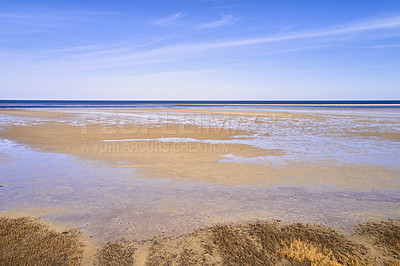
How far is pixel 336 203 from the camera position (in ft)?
20.0

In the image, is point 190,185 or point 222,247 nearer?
point 222,247

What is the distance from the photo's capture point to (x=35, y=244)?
14.0 feet

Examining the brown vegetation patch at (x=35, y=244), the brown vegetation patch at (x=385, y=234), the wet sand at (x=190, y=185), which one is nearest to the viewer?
the brown vegetation patch at (x=35, y=244)

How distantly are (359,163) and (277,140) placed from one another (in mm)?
5643

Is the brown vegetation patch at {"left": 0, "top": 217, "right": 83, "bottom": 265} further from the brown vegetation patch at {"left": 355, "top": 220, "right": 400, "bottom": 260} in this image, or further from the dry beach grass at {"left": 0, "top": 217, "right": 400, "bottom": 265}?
the brown vegetation patch at {"left": 355, "top": 220, "right": 400, "bottom": 260}

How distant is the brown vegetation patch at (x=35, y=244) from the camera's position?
12.7ft

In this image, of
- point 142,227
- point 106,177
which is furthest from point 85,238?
point 106,177

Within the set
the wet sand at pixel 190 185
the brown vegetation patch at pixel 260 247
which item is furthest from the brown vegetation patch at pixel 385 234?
the brown vegetation patch at pixel 260 247

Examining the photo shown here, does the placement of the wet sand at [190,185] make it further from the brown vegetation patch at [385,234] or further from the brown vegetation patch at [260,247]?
the brown vegetation patch at [260,247]

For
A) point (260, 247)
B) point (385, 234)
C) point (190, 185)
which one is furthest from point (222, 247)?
point (190, 185)

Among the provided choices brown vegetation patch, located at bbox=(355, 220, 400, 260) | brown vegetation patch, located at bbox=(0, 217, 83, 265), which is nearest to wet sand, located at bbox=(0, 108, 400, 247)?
brown vegetation patch, located at bbox=(355, 220, 400, 260)

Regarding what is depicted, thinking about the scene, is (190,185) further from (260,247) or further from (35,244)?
(35,244)

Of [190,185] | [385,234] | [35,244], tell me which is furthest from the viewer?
[190,185]

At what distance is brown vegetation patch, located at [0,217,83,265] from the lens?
12.7ft
